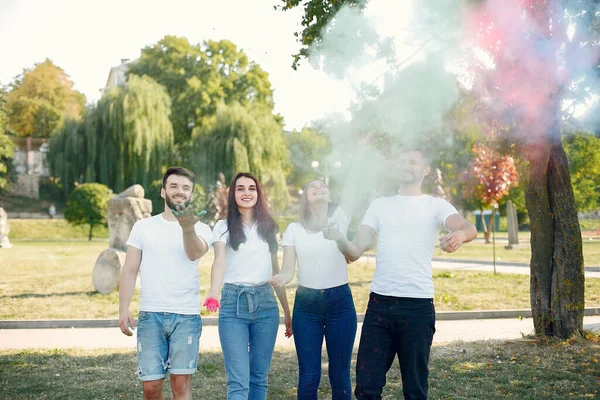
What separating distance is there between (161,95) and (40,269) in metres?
20.3

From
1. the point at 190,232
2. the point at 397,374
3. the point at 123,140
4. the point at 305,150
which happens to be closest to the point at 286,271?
the point at 190,232

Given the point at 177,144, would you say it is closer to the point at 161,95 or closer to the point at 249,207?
the point at 161,95

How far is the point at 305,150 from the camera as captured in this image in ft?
132

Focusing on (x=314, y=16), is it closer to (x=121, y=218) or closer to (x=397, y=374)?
(x=397, y=374)

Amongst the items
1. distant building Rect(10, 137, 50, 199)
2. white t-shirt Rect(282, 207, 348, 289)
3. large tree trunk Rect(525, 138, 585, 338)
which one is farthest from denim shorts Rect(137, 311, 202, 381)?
distant building Rect(10, 137, 50, 199)

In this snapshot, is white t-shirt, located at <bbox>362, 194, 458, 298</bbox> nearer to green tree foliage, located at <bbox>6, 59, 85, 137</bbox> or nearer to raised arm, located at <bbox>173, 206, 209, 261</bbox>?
raised arm, located at <bbox>173, 206, 209, 261</bbox>

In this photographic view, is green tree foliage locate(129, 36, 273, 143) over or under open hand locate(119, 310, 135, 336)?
over

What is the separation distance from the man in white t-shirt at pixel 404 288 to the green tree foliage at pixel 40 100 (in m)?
57.3

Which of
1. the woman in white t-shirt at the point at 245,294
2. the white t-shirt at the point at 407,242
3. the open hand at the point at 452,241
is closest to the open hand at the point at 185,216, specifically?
the woman in white t-shirt at the point at 245,294

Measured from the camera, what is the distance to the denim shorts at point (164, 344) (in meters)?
3.74

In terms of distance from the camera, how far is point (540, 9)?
6.91m

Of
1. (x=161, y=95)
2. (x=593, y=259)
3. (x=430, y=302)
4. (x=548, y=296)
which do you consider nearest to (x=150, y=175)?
(x=161, y=95)

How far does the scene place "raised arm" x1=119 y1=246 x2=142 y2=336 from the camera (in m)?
3.84

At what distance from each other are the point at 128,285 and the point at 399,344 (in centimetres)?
166
